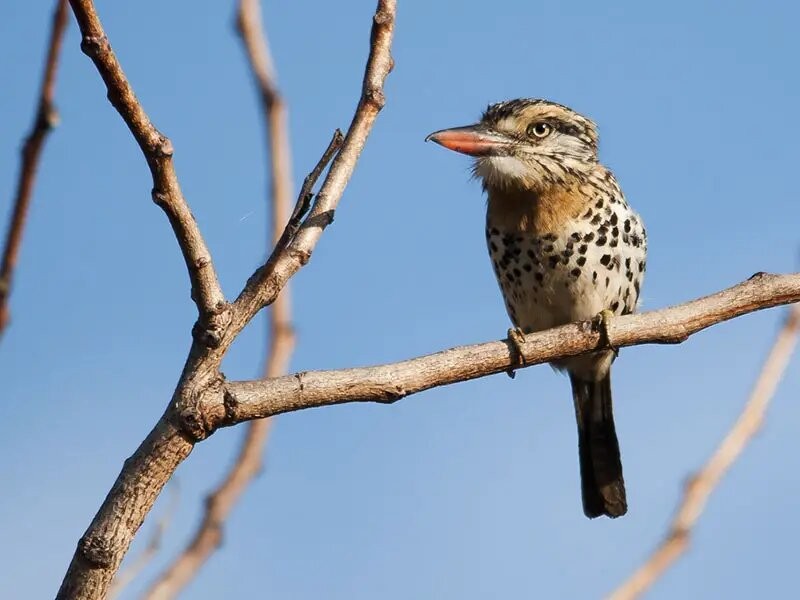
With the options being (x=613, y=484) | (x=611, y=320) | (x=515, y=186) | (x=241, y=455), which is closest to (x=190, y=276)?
(x=241, y=455)

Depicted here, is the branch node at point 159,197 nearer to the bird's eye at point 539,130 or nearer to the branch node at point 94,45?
the branch node at point 94,45

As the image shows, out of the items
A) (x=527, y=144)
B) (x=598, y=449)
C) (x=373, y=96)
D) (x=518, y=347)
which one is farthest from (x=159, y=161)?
(x=598, y=449)

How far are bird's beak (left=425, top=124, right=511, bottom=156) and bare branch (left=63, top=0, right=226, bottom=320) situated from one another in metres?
2.31

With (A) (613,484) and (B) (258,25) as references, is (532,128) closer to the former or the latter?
(A) (613,484)

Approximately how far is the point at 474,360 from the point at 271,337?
816mm

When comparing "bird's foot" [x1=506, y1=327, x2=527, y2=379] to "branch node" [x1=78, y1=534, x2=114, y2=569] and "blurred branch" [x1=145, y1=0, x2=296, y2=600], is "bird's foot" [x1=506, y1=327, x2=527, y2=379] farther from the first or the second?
"branch node" [x1=78, y1=534, x2=114, y2=569]

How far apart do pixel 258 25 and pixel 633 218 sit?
311 centimetres

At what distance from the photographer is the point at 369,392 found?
2832mm

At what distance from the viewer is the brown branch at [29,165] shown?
1909 millimetres

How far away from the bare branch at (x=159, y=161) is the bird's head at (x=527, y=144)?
2339 mm

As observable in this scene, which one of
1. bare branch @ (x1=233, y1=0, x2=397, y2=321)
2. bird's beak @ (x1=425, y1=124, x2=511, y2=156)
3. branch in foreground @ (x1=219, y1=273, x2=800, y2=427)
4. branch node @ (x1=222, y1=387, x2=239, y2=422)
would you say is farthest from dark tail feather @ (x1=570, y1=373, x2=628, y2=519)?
branch node @ (x1=222, y1=387, x2=239, y2=422)

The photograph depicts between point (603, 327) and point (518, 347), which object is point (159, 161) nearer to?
point (518, 347)

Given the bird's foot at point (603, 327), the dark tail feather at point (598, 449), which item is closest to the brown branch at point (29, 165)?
the bird's foot at point (603, 327)

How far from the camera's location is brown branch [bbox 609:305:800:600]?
2.48 meters
